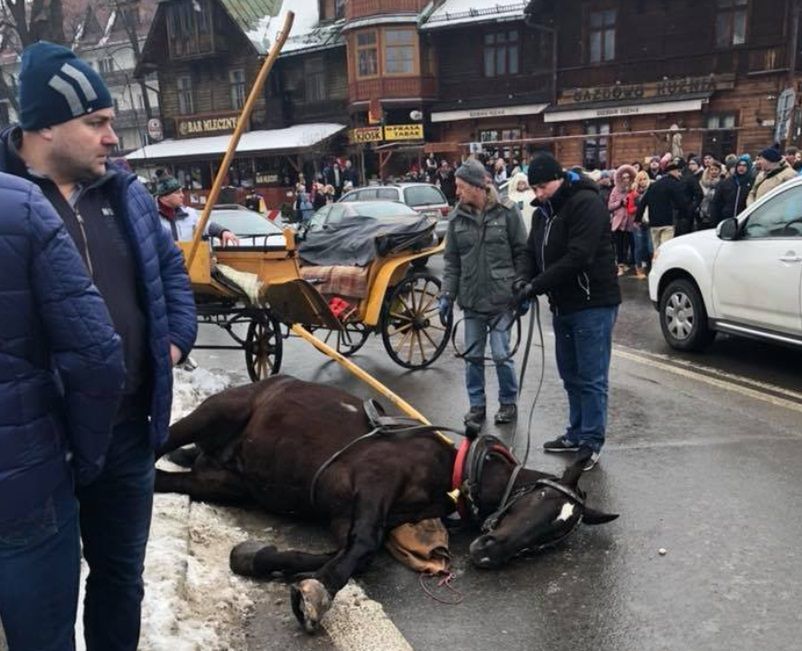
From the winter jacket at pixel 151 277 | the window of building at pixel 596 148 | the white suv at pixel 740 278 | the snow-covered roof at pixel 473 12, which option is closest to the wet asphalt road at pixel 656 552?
the white suv at pixel 740 278

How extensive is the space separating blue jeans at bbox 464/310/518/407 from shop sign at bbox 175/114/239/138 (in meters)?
34.9

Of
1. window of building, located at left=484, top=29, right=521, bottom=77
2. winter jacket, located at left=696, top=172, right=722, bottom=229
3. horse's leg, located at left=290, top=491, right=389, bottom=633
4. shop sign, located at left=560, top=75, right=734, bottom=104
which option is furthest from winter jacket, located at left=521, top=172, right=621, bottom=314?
window of building, located at left=484, top=29, right=521, bottom=77

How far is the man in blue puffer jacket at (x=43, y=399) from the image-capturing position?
1.87 meters

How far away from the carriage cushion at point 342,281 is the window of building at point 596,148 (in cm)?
2288

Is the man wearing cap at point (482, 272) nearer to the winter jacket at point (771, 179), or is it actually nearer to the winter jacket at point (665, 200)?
the winter jacket at point (771, 179)

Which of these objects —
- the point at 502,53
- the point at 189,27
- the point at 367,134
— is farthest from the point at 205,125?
the point at 502,53

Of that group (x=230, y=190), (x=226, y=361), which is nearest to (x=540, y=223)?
(x=226, y=361)

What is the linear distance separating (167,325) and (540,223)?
10.8 feet

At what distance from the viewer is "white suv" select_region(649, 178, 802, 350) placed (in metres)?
6.82

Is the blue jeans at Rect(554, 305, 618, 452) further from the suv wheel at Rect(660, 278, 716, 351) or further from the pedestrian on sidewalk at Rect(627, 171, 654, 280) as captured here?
the pedestrian on sidewalk at Rect(627, 171, 654, 280)

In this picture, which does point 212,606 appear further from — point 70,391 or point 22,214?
point 22,214

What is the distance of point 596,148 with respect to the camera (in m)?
29.1

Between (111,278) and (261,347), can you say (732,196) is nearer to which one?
(261,347)

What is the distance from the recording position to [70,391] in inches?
77.5
